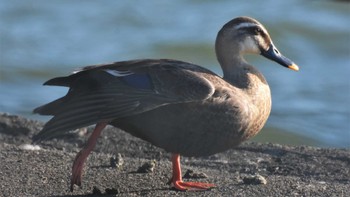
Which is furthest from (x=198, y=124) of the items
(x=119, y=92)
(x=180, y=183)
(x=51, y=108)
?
(x=51, y=108)

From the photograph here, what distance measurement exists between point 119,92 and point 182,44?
11630 millimetres

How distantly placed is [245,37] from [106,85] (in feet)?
4.81

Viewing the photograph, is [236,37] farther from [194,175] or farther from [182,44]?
[182,44]

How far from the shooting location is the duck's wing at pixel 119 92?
793 cm

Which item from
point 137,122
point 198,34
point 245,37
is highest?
point 198,34

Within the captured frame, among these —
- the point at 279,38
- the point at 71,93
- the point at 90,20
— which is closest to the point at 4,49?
the point at 90,20

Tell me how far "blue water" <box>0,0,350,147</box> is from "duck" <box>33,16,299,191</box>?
211 inches

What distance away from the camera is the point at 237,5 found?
2250cm

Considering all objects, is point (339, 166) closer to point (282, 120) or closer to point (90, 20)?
point (282, 120)

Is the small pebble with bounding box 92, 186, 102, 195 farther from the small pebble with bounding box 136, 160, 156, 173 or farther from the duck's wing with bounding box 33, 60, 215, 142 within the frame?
the small pebble with bounding box 136, 160, 156, 173

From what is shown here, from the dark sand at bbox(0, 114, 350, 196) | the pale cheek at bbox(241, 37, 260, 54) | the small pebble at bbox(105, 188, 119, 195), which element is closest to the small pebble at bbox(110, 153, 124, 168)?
the dark sand at bbox(0, 114, 350, 196)

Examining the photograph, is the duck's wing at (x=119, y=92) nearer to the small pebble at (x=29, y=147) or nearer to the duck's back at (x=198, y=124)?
the duck's back at (x=198, y=124)

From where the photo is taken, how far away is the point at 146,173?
883 centimetres

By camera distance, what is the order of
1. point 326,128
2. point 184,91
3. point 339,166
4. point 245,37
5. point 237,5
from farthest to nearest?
point 237,5, point 326,128, point 339,166, point 245,37, point 184,91
